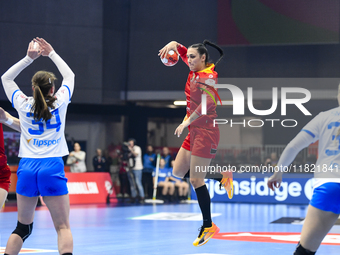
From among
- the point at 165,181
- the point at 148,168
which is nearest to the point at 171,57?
the point at 165,181

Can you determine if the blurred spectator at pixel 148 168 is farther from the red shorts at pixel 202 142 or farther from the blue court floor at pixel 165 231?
the red shorts at pixel 202 142

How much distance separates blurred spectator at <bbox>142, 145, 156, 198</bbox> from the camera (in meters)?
17.5

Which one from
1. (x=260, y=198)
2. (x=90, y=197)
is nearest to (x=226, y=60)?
(x=260, y=198)

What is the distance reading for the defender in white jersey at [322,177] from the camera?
3.94 metres

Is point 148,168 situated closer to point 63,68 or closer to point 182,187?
point 182,187

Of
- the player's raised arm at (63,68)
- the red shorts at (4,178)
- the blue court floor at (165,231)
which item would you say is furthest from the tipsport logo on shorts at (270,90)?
the player's raised arm at (63,68)

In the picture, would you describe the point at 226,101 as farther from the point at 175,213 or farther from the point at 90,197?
the point at 175,213

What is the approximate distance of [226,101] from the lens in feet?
69.4

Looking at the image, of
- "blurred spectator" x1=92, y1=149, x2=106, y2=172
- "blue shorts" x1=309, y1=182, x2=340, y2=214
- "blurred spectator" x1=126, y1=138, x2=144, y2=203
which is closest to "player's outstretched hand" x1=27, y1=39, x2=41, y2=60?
"blue shorts" x1=309, y1=182, x2=340, y2=214

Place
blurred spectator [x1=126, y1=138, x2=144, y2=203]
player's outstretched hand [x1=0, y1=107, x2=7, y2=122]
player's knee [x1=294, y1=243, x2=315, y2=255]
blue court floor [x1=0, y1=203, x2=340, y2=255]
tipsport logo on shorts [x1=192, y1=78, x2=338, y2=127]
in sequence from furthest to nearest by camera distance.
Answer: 1. tipsport logo on shorts [x1=192, y1=78, x2=338, y2=127]
2. blurred spectator [x1=126, y1=138, x2=144, y2=203]
3. blue court floor [x1=0, y1=203, x2=340, y2=255]
4. player's outstretched hand [x1=0, y1=107, x2=7, y2=122]
5. player's knee [x1=294, y1=243, x2=315, y2=255]

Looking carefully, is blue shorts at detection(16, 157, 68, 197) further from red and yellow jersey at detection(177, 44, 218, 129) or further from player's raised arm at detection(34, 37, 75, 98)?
red and yellow jersey at detection(177, 44, 218, 129)

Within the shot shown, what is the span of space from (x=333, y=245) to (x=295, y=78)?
40.2 ft

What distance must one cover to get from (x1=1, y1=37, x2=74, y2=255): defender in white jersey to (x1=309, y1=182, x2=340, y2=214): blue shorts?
7.44ft

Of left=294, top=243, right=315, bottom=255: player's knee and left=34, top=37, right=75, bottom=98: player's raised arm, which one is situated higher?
left=34, top=37, right=75, bottom=98: player's raised arm
